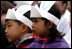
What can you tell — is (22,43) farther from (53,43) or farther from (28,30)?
(53,43)

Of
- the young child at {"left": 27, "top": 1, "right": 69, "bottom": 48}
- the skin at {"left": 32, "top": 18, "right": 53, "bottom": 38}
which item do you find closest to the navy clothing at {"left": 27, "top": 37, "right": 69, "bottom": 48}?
the young child at {"left": 27, "top": 1, "right": 69, "bottom": 48}

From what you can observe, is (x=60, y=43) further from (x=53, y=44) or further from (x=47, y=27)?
(x=47, y=27)

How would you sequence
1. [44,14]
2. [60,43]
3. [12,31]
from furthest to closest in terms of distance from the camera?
[12,31]
[44,14]
[60,43]

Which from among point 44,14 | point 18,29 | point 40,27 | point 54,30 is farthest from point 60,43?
point 18,29

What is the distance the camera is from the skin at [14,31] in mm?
3031

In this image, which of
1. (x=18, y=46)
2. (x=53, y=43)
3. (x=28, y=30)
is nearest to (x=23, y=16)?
(x=28, y=30)

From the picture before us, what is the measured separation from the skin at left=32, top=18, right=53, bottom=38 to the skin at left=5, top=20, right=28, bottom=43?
1.13 feet

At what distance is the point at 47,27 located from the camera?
277 centimetres

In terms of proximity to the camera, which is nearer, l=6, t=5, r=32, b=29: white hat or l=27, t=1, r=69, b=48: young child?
l=27, t=1, r=69, b=48: young child

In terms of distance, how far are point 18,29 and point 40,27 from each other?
0.43m

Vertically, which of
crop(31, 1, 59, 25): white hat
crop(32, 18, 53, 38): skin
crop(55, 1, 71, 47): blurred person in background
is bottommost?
crop(55, 1, 71, 47): blurred person in background

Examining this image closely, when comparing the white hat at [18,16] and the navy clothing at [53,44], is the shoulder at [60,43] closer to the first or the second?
the navy clothing at [53,44]

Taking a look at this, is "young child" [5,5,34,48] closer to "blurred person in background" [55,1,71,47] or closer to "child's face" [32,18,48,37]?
"child's face" [32,18,48,37]

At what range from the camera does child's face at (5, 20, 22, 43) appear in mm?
3029
